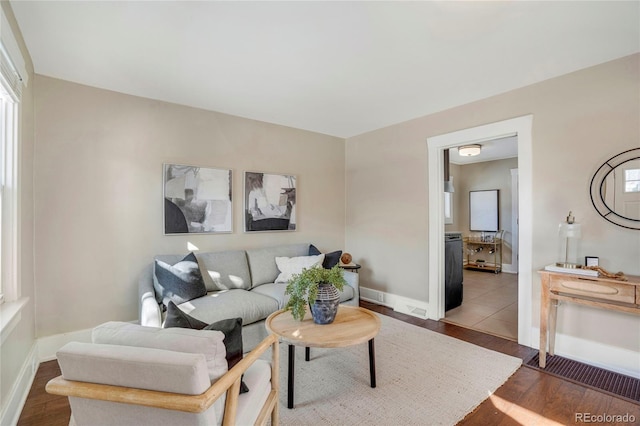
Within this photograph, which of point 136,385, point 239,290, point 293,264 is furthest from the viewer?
point 293,264

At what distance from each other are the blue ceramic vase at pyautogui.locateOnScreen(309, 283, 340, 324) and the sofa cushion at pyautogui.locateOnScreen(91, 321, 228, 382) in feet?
3.27

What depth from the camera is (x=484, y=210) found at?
6.92 metres

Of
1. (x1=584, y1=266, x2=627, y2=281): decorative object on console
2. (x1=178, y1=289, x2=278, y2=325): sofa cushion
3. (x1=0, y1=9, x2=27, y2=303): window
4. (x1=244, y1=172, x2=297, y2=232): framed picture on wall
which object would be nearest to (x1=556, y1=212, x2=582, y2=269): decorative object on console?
(x1=584, y1=266, x2=627, y2=281): decorative object on console

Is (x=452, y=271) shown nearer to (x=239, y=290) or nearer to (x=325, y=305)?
(x=325, y=305)

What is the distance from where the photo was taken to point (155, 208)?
3.17m

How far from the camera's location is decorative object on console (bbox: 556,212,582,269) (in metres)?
2.48

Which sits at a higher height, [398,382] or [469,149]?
[469,149]

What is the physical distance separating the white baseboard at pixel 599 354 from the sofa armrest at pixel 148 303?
3.37 meters

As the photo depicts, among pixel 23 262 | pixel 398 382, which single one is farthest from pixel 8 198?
pixel 398 382

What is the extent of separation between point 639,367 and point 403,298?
84.0 inches

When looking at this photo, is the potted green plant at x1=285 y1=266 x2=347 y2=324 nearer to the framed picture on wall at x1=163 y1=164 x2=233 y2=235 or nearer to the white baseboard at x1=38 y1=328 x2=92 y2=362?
the framed picture on wall at x1=163 y1=164 x2=233 y2=235

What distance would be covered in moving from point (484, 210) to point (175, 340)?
725 cm

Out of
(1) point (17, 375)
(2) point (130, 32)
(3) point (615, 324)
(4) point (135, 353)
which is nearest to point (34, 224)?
(1) point (17, 375)

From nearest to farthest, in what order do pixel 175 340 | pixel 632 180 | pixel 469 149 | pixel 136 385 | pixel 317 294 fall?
1. pixel 136 385
2. pixel 175 340
3. pixel 317 294
4. pixel 632 180
5. pixel 469 149
